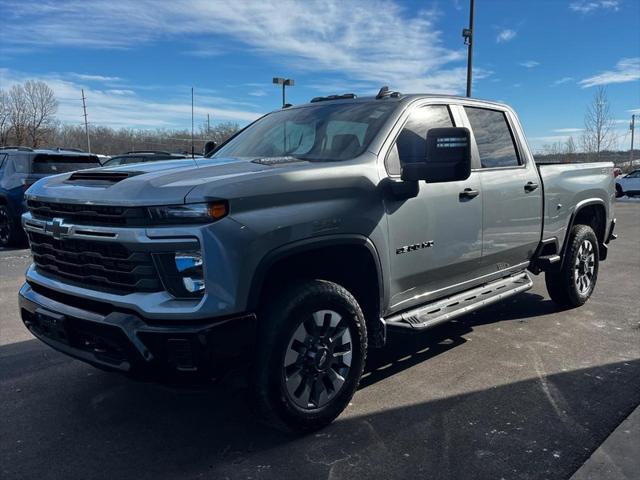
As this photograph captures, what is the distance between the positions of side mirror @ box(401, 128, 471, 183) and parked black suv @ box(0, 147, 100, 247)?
8779 mm

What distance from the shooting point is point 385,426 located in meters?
3.35

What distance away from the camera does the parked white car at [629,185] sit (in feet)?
94.6

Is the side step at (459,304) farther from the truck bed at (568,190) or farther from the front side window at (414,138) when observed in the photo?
the front side window at (414,138)

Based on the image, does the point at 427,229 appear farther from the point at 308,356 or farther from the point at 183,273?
the point at 183,273

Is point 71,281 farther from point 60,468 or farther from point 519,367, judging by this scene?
point 519,367

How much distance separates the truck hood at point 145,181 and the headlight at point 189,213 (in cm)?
3

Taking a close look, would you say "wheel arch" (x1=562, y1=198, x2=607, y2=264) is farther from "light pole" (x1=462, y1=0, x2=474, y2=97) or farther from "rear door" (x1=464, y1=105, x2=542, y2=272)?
"light pole" (x1=462, y1=0, x2=474, y2=97)

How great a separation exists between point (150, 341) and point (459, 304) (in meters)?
2.47

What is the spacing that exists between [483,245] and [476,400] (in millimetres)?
1321

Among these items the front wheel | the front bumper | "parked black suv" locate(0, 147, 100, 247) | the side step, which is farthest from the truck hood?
"parked black suv" locate(0, 147, 100, 247)

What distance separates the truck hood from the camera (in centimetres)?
279

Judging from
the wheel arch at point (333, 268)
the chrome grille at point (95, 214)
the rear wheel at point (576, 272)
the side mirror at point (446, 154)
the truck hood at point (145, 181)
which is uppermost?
the side mirror at point (446, 154)

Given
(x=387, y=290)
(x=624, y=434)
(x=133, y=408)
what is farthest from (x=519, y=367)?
(x=133, y=408)

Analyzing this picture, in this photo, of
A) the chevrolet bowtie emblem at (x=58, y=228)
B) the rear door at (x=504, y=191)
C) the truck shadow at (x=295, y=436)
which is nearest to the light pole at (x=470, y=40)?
the rear door at (x=504, y=191)
